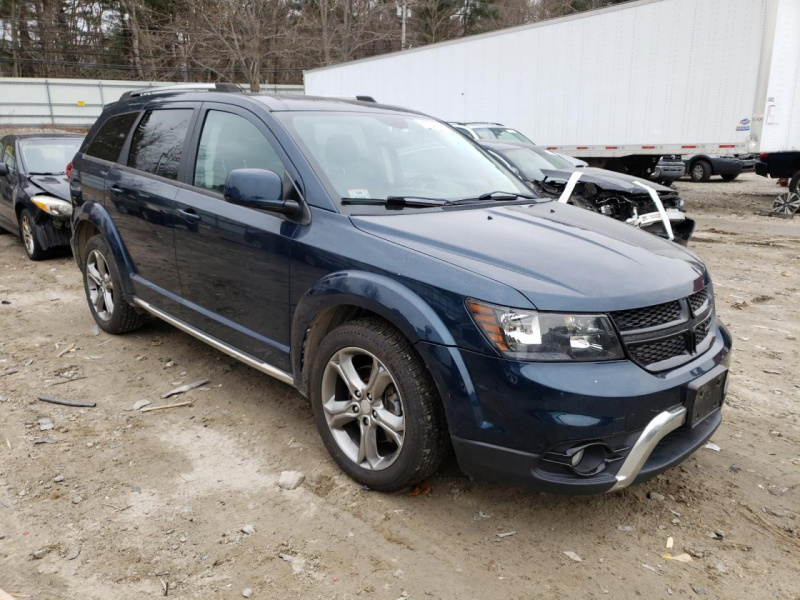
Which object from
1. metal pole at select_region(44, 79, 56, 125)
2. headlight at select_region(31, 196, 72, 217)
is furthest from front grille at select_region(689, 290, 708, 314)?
metal pole at select_region(44, 79, 56, 125)

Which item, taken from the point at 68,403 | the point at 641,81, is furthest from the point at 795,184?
the point at 68,403

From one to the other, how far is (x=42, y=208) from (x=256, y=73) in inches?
893

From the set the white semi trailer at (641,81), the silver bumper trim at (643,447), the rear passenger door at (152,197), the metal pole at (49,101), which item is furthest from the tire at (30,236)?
the metal pole at (49,101)

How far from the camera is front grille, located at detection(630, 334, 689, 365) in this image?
8.56 feet

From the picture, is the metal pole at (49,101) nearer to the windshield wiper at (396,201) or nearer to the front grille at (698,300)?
the windshield wiper at (396,201)

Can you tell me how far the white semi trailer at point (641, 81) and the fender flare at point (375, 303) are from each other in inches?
469

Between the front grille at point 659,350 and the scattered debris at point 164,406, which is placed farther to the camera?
the scattered debris at point 164,406

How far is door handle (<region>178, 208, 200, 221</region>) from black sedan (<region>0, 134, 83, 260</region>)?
4.69m

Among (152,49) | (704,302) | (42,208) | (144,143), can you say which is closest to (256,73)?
(152,49)

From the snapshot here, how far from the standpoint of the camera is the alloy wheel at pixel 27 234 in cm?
823

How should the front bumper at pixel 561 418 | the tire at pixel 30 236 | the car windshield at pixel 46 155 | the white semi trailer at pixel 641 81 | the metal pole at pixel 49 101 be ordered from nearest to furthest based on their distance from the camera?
the front bumper at pixel 561 418 → the tire at pixel 30 236 → the car windshield at pixel 46 155 → the white semi trailer at pixel 641 81 → the metal pole at pixel 49 101

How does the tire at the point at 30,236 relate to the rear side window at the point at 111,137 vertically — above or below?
below

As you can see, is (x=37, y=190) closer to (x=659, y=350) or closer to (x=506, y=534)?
(x=506, y=534)

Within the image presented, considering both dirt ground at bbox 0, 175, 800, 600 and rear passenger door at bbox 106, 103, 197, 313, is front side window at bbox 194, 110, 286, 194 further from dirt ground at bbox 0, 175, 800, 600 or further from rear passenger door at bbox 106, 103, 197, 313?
dirt ground at bbox 0, 175, 800, 600
